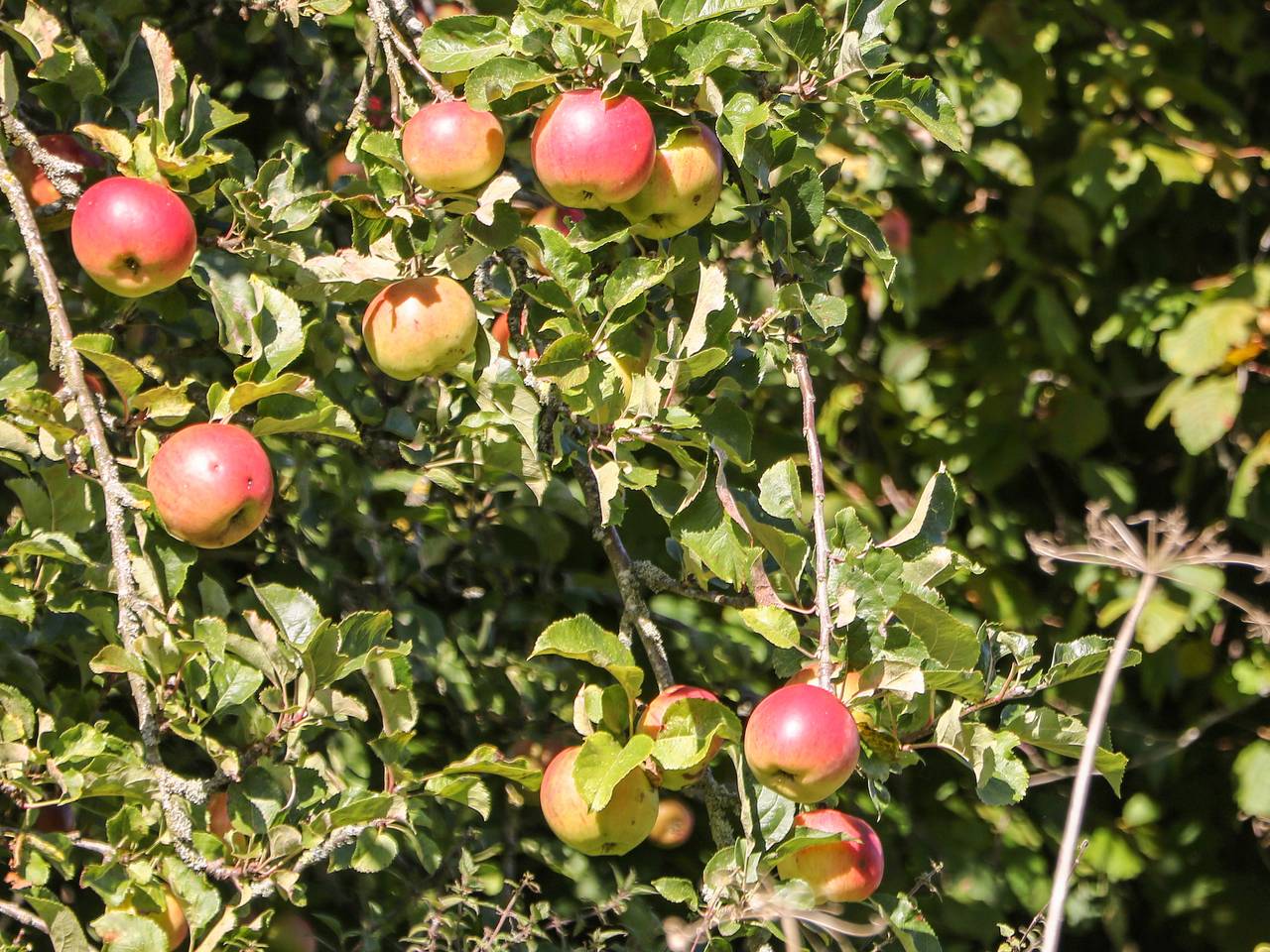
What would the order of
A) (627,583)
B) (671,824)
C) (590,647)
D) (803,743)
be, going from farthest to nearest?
(671,824) < (627,583) < (590,647) < (803,743)

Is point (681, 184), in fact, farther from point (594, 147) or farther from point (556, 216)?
point (556, 216)

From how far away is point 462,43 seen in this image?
1186mm

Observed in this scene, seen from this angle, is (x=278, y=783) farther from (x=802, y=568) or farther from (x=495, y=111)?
(x=495, y=111)

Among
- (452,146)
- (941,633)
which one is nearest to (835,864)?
(941,633)

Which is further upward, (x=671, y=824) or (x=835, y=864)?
(x=835, y=864)

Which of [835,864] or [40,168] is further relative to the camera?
[40,168]

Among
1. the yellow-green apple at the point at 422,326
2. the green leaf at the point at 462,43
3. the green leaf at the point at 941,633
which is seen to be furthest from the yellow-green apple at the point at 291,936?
the green leaf at the point at 462,43

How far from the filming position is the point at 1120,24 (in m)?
2.14

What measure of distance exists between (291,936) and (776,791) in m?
0.62

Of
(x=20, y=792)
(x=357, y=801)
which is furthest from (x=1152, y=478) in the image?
(x=20, y=792)

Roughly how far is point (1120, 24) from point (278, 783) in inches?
68.5

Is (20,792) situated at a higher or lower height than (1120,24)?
lower

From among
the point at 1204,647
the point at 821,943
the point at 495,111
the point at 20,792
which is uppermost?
the point at 495,111

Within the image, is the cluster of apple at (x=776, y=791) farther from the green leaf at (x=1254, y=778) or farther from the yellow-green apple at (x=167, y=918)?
the green leaf at (x=1254, y=778)
